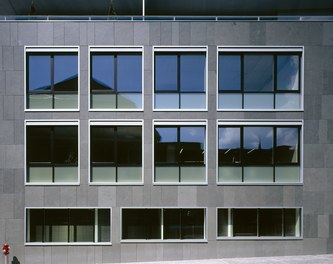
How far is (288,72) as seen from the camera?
14.1 meters

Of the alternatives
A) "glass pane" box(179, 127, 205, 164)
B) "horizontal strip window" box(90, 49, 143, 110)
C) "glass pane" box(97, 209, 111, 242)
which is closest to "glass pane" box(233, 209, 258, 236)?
"glass pane" box(179, 127, 205, 164)

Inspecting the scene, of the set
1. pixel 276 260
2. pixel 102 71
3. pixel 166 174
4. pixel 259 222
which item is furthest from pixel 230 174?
pixel 102 71

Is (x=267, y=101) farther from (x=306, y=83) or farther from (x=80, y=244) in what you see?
(x=80, y=244)

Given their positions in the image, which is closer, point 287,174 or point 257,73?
point 287,174

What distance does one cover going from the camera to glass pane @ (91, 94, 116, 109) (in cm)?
1384

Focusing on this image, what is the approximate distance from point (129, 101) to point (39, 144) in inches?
178

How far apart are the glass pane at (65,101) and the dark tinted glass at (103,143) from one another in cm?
148

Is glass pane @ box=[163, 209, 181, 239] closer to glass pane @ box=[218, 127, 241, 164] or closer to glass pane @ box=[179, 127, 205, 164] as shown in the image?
glass pane @ box=[179, 127, 205, 164]

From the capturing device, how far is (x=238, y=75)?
46.0ft

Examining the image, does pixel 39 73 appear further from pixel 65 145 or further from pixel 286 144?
pixel 286 144

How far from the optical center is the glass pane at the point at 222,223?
45.4ft

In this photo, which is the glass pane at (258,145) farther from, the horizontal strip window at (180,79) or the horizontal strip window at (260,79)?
the horizontal strip window at (180,79)

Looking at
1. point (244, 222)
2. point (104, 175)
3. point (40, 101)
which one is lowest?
point (244, 222)

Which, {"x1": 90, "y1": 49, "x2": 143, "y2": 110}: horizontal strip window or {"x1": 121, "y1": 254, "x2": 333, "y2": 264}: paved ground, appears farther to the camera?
{"x1": 90, "y1": 49, "x2": 143, "y2": 110}: horizontal strip window
